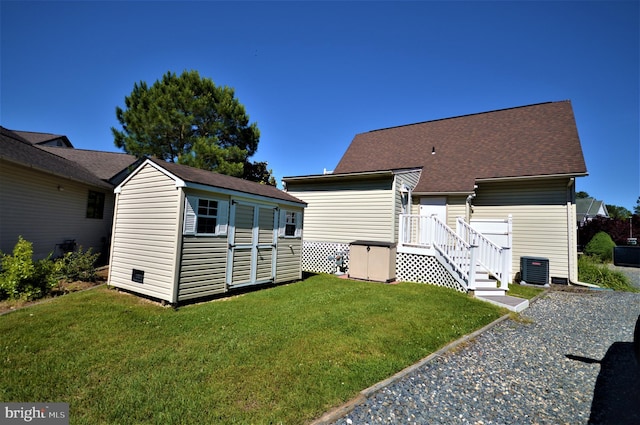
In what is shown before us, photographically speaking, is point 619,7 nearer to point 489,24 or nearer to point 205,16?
point 489,24

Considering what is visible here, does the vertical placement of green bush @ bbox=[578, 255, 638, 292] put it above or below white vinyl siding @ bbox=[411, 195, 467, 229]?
below

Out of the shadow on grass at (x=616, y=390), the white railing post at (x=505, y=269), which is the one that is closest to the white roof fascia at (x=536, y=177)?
the white railing post at (x=505, y=269)

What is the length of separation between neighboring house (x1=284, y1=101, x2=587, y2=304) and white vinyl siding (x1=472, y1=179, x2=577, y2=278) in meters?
0.03

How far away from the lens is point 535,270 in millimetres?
10586

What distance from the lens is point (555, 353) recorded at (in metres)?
4.53

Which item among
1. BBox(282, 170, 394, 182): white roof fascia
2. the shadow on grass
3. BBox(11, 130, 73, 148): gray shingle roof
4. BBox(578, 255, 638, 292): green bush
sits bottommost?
the shadow on grass

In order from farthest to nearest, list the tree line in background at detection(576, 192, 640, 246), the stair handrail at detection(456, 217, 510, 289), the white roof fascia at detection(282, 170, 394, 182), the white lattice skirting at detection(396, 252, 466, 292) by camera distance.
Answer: the tree line in background at detection(576, 192, 640, 246)
the white roof fascia at detection(282, 170, 394, 182)
the white lattice skirting at detection(396, 252, 466, 292)
the stair handrail at detection(456, 217, 510, 289)

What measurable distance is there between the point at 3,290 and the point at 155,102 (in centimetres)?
1473

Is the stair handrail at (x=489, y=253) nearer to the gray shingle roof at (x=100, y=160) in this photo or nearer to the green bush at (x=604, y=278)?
the green bush at (x=604, y=278)

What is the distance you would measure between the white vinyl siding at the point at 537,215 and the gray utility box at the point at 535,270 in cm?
60

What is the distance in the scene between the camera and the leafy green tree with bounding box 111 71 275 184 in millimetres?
17844
